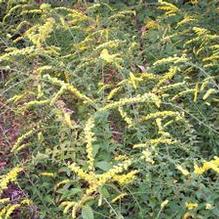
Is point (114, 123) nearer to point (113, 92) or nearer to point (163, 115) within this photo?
point (113, 92)

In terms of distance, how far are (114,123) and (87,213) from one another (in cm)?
93

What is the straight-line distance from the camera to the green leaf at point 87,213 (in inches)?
112

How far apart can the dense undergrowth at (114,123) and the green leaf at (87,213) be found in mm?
11

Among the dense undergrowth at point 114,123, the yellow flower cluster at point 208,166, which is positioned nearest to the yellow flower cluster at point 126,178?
the dense undergrowth at point 114,123

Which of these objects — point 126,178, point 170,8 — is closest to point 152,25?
point 170,8

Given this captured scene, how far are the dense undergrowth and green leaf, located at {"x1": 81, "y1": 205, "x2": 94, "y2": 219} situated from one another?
0.04ft

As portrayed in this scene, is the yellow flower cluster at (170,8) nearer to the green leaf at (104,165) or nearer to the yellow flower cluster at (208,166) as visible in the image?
the green leaf at (104,165)

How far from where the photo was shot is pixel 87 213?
285 centimetres

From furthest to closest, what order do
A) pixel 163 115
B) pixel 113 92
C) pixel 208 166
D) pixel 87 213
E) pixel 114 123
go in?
pixel 114 123
pixel 113 92
pixel 163 115
pixel 87 213
pixel 208 166

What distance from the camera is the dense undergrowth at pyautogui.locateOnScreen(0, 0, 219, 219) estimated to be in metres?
2.98

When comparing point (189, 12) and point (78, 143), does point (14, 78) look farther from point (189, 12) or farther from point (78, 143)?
point (189, 12)

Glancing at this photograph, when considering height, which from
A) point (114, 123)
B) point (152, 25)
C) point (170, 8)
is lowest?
point (114, 123)

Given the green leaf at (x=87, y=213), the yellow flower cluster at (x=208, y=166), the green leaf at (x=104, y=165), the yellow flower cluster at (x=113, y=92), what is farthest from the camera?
the yellow flower cluster at (x=113, y=92)

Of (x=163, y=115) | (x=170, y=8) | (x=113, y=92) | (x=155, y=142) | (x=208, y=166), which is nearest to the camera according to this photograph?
(x=208, y=166)
